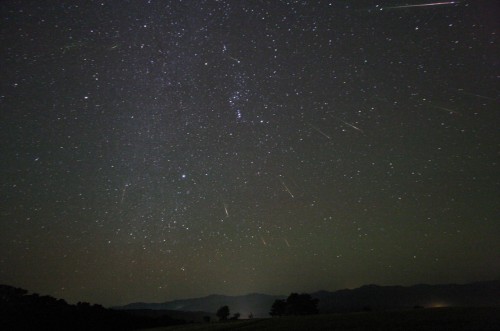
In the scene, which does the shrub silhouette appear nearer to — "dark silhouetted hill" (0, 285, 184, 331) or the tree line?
the tree line

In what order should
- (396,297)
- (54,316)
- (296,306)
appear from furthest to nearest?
1. (396,297)
2. (296,306)
3. (54,316)

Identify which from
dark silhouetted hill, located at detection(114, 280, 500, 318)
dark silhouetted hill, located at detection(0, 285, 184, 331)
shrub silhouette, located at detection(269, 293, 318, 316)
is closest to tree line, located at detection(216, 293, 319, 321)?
shrub silhouette, located at detection(269, 293, 318, 316)

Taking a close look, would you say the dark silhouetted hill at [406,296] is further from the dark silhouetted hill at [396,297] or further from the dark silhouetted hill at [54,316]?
the dark silhouetted hill at [54,316]

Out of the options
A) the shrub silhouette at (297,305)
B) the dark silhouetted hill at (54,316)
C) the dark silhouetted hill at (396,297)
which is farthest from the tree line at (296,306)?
the dark silhouetted hill at (396,297)

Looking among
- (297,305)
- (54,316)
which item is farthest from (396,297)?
(54,316)

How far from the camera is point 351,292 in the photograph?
157m

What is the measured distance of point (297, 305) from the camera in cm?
5175

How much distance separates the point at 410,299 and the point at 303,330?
4918 inches

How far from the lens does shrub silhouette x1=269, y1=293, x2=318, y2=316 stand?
5125cm

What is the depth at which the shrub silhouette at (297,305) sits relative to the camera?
168ft

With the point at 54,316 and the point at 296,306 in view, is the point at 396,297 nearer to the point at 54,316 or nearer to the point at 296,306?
the point at 296,306

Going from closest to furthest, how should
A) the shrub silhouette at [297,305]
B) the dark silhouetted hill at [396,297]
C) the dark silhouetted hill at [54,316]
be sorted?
the dark silhouetted hill at [54,316], the shrub silhouette at [297,305], the dark silhouetted hill at [396,297]

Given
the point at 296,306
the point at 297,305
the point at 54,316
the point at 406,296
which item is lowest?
the point at 406,296

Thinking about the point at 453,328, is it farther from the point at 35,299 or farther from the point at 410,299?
the point at 410,299
